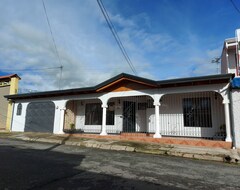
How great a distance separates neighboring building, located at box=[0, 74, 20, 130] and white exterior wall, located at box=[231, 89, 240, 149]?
18.4 metres

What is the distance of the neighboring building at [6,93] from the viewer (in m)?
18.3

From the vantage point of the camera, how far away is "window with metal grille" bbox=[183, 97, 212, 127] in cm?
1159

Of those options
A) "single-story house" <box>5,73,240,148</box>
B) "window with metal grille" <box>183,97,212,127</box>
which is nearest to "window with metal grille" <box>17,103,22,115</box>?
"single-story house" <box>5,73,240,148</box>

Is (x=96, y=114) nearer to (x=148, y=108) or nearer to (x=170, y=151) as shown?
(x=148, y=108)

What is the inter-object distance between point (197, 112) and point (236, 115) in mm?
2774

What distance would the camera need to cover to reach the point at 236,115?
933 cm

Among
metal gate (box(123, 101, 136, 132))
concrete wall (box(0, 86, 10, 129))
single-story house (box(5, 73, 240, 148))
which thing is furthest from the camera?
concrete wall (box(0, 86, 10, 129))

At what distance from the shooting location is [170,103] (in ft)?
42.7

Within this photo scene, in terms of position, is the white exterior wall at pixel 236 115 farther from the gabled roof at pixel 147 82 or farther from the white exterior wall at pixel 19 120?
the white exterior wall at pixel 19 120

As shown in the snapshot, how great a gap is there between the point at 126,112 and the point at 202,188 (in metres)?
10.6

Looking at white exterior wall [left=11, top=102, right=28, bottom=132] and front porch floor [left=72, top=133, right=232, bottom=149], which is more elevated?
white exterior wall [left=11, top=102, right=28, bottom=132]

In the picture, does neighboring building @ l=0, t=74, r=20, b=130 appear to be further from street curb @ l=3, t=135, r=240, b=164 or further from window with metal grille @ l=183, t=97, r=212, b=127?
window with metal grille @ l=183, t=97, r=212, b=127

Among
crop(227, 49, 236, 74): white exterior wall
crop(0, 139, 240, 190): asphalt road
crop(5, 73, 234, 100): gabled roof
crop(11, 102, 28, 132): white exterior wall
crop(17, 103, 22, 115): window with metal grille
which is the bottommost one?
crop(0, 139, 240, 190): asphalt road

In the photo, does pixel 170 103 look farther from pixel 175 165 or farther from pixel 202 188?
pixel 202 188
